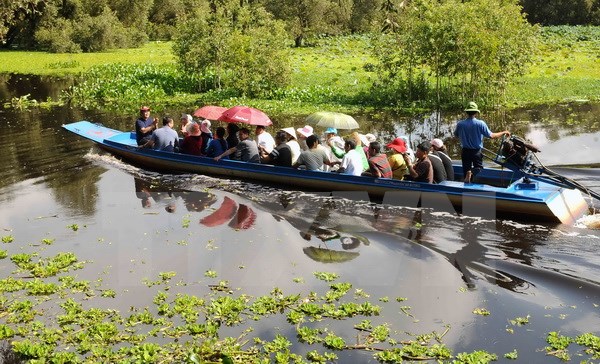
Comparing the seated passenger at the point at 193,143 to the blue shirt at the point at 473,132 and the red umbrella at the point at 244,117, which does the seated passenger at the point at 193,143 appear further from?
the blue shirt at the point at 473,132

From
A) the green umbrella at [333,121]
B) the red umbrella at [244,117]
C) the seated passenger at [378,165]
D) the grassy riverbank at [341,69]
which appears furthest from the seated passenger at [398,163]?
the grassy riverbank at [341,69]

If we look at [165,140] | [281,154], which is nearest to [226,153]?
[281,154]

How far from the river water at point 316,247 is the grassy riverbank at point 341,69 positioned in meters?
Result: 11.2

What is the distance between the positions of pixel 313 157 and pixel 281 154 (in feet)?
2.78

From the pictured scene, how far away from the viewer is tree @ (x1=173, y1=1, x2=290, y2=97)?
91.0 ft

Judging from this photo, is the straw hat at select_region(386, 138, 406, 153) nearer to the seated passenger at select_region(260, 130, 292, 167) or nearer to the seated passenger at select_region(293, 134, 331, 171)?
the seated passenger at select_region(293, 134, 331, 171)

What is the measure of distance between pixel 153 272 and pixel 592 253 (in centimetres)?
691

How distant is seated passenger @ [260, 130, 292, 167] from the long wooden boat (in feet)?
0.74

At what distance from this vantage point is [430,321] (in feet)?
28.4

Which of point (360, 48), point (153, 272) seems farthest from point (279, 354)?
point (360, 48)

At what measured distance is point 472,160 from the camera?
548 inches

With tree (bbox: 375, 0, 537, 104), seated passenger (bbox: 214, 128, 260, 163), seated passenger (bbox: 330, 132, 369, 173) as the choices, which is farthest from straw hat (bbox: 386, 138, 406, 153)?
tree (bbox: 375, 0, 537, 104)

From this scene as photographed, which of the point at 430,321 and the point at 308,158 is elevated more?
the point at 308,158

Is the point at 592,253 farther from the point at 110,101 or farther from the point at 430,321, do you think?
the point at 110,101
